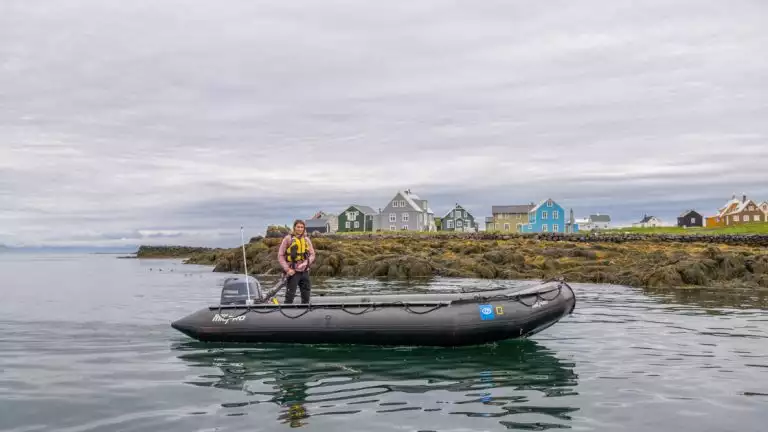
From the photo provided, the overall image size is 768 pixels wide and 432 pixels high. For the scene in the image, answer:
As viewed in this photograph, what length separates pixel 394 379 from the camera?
11008 millimetres

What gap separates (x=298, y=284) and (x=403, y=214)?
66.7 m

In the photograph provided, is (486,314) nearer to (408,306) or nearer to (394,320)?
(408,306)

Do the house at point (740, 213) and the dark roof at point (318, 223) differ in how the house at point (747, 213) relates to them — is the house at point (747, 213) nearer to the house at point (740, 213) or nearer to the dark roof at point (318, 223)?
the house at point (740, 213)

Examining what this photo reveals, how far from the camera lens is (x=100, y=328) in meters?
17.9

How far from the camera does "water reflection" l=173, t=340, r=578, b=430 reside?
30.3 ft

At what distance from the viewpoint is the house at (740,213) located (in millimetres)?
90250

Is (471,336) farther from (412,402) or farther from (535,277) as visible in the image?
(535,277)

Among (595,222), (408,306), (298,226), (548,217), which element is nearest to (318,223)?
(548,217)

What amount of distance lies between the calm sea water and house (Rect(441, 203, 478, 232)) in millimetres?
71519

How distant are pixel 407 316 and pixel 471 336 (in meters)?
1.34

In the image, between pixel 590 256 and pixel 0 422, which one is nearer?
pixel 0 422

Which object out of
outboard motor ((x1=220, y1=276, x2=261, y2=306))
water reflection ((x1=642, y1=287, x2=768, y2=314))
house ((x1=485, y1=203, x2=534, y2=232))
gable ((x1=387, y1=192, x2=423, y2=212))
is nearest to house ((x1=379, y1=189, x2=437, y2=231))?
gable ((x1=387, y1=192, x2=423, y2=212))

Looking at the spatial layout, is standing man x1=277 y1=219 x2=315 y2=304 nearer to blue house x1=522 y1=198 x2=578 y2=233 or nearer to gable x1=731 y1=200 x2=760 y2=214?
blue house x1=522 y1=198 x2=578 y2=233

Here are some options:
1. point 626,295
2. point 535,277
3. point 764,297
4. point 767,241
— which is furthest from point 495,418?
point 767,241
